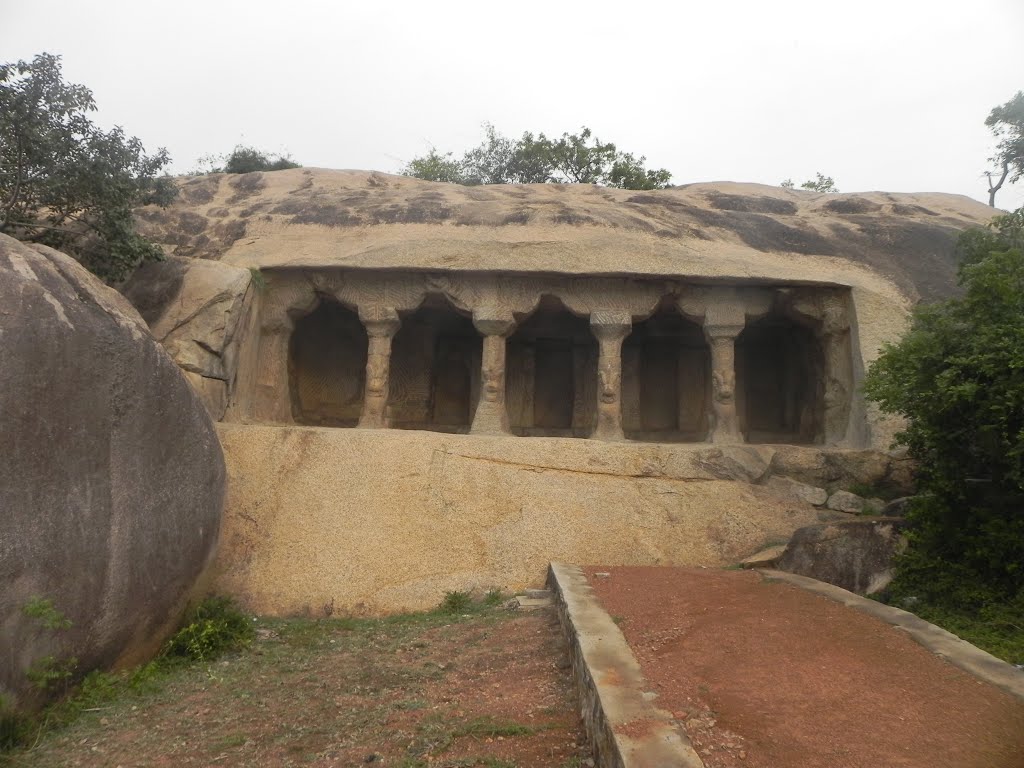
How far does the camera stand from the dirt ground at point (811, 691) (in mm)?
3043

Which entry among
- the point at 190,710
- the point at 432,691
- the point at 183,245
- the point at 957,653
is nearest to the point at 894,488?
the point at 957,653

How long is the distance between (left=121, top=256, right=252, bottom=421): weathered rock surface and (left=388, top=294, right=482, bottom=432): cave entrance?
11.6 feet

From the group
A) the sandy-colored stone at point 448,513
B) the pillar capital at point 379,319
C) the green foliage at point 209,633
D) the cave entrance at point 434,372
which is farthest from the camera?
the cave entrance at point 434,372

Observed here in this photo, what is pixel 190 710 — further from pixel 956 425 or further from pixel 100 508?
pixel 956 425

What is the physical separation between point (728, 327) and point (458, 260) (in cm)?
429

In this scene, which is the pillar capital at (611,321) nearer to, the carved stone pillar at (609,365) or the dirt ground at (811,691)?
the carved stone pillar at (609,365)

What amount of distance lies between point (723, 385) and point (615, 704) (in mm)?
8233

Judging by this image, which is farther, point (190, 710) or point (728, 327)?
point (728, 327)

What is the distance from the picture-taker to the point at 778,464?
9.67 meters

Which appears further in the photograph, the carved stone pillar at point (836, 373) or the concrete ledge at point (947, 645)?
the carved stone pillar at point (836, 373)

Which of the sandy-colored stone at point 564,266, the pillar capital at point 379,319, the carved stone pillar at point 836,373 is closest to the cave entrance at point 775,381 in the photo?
the sandy-colored stone at point 564,266

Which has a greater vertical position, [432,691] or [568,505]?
[568,505]

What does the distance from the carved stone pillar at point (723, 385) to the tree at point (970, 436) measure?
3982 millimetres

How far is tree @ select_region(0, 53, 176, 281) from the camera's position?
8.49m
